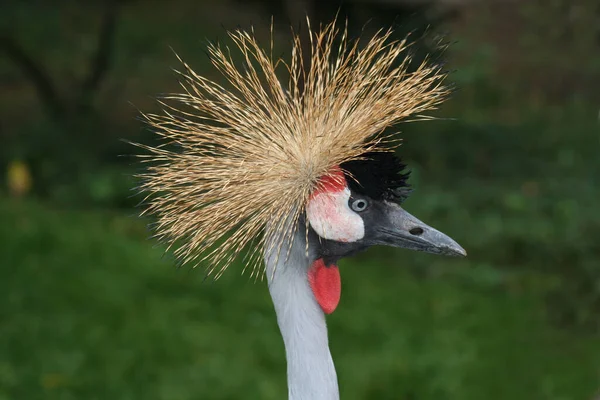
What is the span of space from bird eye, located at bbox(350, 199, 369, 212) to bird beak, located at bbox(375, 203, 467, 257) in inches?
1.8

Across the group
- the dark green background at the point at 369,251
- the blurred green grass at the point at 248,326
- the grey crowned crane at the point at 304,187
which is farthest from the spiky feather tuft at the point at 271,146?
the blurred green grass at the point at 248,326

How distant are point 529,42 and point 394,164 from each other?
15.9 ft

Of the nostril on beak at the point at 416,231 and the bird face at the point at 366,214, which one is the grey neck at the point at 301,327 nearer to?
the bird face at the point at 366,214

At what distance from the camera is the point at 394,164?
170cm

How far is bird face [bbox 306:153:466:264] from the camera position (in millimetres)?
1688

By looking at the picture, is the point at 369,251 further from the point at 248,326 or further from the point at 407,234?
the point at 407,234

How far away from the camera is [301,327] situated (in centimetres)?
171

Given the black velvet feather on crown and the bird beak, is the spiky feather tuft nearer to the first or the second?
the black velvet feather on crown

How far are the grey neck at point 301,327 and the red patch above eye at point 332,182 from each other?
3.7 inches

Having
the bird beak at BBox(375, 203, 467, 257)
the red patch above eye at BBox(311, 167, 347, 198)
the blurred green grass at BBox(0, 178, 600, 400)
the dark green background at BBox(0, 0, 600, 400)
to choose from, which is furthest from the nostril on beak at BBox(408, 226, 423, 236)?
the blurred green grass at BBox(0, 178, 600, 400)

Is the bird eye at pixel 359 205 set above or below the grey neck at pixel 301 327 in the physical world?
above

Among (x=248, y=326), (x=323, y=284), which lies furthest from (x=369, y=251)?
(x=323, y=284)

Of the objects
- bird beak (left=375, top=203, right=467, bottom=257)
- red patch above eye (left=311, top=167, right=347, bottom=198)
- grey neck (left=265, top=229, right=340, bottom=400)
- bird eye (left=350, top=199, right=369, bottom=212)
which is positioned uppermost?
red patch above eye (left=311, top=167, right=347, bottom=198)

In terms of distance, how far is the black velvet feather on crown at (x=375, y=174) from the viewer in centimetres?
169
